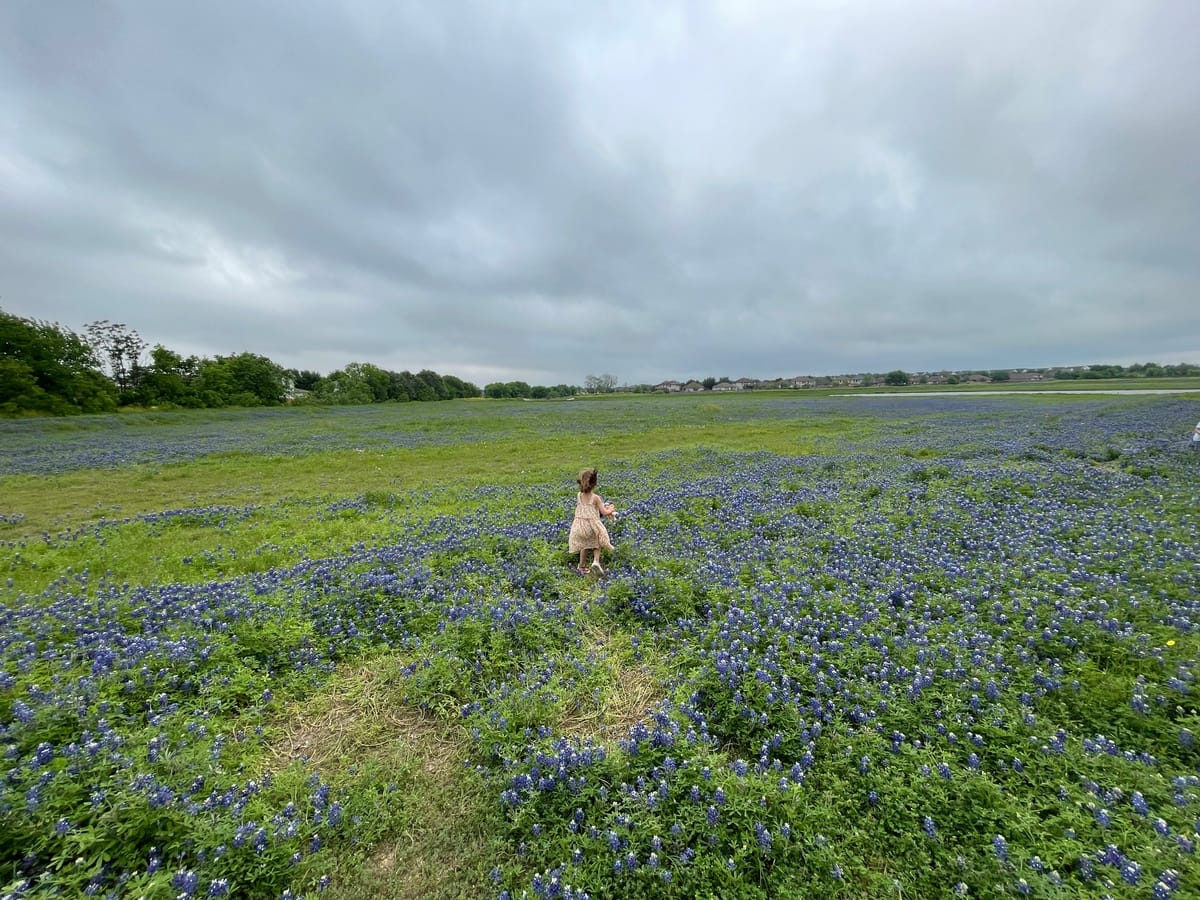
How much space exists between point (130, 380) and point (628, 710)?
96306mm

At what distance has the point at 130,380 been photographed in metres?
68.5

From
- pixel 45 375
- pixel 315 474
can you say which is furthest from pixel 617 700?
pixel 45 375

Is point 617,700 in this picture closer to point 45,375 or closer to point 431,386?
point 45,375

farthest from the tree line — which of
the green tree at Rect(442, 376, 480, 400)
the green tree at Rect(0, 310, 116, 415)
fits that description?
the green tree at Rect(442, 376, 480, 400)

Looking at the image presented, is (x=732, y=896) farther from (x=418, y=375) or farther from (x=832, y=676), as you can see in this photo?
(x=418, y=375)

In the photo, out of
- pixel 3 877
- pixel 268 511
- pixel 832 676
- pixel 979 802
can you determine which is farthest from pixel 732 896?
pixel 268 511

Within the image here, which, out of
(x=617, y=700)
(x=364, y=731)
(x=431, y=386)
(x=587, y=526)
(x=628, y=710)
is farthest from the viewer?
(x=431, y=386)

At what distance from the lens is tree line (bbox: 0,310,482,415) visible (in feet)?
167

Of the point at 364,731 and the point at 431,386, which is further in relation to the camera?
the point at 431,386

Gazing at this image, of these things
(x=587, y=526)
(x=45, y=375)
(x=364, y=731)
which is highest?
(x=45, y=375)

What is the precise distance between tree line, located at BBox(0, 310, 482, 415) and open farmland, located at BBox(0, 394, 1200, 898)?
65.0 meters

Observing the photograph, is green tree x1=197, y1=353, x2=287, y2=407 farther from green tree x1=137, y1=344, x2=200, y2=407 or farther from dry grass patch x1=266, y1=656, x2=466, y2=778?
dry grass patch x1=266, y1=656, x2=466, y2=778

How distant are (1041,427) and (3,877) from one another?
35.2 m

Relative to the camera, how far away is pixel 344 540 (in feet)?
31.8
